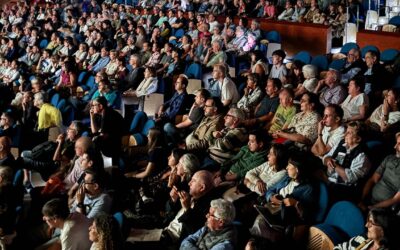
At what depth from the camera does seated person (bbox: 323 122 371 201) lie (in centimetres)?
243

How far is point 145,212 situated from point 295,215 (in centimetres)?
76

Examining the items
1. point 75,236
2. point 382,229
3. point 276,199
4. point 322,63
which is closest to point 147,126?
point 276,199

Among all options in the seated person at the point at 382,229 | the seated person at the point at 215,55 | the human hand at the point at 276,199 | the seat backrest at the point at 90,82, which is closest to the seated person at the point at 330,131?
the human hand at the point at 276,199

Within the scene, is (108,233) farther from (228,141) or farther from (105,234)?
(228,141)

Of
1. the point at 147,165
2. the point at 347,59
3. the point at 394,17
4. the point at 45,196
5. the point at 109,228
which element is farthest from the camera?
the point at 394,17

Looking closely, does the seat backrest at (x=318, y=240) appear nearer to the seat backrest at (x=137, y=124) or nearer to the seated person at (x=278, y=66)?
the seat backrest at (x=137, y=124)

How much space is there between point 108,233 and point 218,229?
401mm

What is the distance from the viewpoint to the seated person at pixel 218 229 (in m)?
1.98

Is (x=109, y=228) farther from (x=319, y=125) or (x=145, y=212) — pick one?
(x=319, y=125)

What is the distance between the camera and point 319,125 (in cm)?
292

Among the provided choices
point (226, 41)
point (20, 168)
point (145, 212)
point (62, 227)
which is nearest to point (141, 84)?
point (226, 41)

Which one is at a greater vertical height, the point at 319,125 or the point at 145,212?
the point at 319,125

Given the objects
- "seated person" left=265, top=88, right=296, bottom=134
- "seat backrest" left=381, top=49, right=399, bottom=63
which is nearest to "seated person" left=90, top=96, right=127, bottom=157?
"seated person" left=265, top=88, right=296, bottom=134

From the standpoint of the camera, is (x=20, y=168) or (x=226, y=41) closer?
(x=20, y=168)
